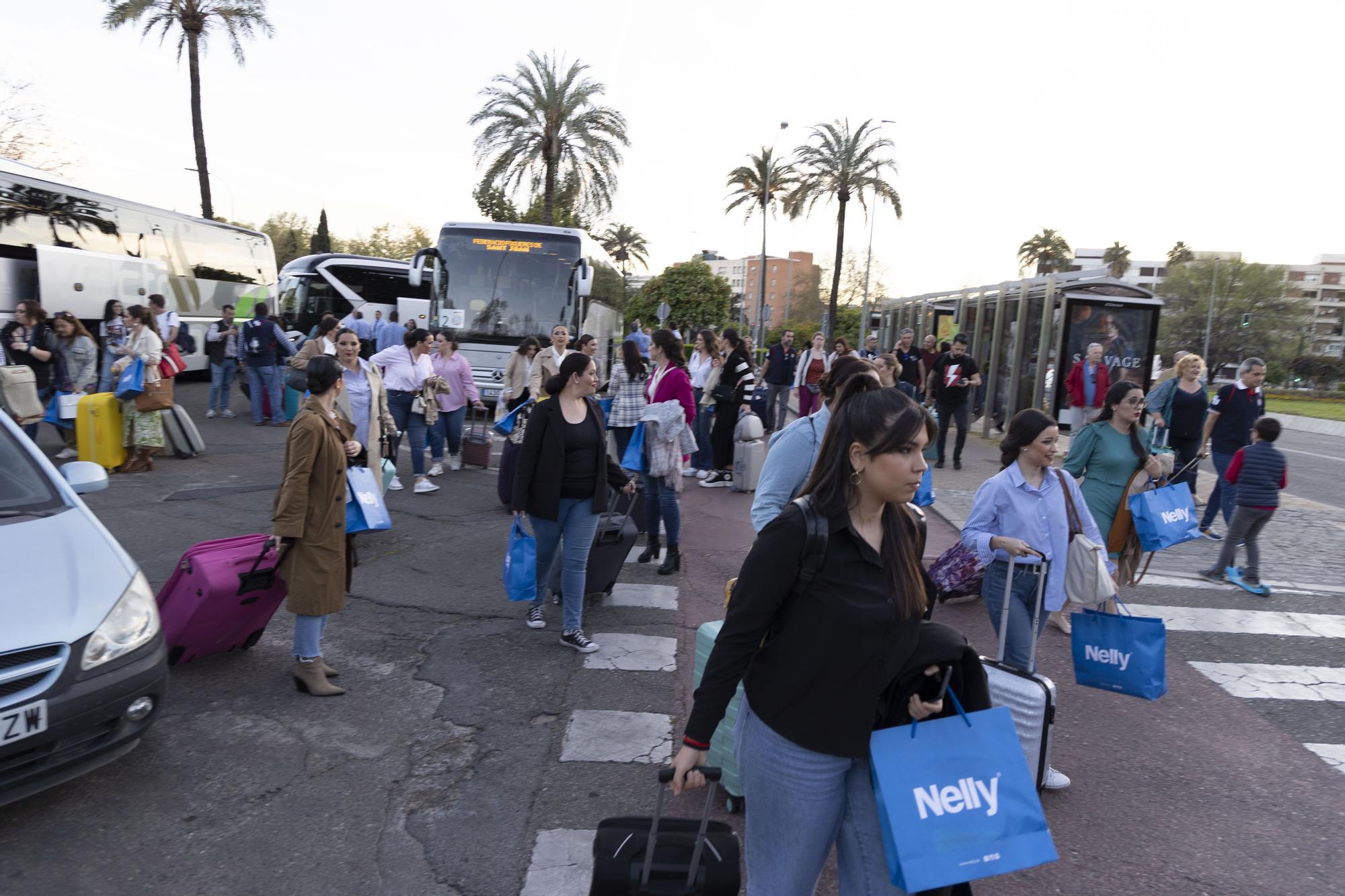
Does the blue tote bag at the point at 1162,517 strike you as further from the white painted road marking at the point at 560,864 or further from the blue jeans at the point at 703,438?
the blue jeans at the point at 703,438

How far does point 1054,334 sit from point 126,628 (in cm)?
1514

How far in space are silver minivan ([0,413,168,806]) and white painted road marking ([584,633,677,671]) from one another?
8.12ft

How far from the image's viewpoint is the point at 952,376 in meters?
13.4

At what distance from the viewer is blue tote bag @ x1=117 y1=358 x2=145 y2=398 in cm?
1047

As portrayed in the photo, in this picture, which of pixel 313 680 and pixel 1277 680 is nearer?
pixel 313 680

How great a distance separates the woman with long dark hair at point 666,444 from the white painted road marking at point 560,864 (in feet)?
13.0

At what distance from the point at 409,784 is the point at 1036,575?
3012mm

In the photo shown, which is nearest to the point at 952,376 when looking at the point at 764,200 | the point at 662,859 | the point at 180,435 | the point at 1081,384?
the point at 1081,384

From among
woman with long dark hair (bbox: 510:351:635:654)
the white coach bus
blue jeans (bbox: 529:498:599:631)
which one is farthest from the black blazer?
the white coach bus

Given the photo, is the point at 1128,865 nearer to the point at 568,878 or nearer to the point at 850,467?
the point at 568,878

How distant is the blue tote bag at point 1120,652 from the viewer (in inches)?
166

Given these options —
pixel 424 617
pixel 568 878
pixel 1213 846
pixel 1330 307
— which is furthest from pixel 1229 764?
pixel 1330 307

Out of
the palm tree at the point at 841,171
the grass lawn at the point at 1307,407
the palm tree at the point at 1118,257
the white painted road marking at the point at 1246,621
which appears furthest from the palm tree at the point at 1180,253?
the white painted road marking at the point at 1246,621

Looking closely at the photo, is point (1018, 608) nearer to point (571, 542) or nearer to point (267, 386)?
point (571, 542)
